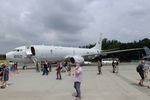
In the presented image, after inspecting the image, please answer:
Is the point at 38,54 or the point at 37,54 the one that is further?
the point at 38,54

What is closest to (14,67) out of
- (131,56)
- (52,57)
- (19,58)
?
(19,58)

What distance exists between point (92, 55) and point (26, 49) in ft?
60.9

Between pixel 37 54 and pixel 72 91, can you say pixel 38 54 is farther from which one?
pixel 72 91

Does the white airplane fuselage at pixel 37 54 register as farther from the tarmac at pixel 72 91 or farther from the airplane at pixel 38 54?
the tarmac at pixel 72 91

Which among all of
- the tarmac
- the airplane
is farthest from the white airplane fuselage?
the tarmac

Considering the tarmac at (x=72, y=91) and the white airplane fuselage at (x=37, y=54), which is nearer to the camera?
the tarmac at (x=72, y=91)

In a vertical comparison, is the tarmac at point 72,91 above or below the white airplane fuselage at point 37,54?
below

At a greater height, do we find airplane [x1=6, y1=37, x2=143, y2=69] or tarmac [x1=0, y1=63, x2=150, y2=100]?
airplane [x1=6, y1=37, x2=143, y2=69]

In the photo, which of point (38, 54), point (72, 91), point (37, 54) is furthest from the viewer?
point (38, 54)

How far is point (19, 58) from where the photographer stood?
161ft

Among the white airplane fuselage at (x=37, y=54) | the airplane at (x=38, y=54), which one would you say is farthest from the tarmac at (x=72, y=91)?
the white airplane fuselage at (x=37, y=54)

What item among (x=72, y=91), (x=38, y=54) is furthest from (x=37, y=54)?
(x=72, y=91)

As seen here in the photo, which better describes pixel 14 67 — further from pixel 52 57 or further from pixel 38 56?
pixel 52 57

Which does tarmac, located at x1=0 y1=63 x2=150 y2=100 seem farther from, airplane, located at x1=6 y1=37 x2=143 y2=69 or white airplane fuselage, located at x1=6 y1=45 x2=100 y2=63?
white airplane fuselage, located at x1=6 y1=45 x2=100 y2=63
